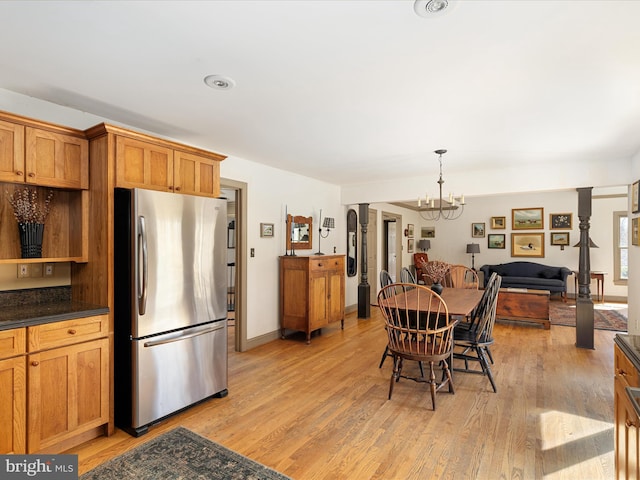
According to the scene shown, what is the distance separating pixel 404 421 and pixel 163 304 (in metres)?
2.03

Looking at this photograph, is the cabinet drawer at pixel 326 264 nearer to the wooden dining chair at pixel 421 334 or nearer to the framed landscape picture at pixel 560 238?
the wooden dining chair at pixel 421 334

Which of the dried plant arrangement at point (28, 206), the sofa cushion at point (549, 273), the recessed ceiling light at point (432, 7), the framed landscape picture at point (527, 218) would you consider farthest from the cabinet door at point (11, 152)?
the framed landscape picture at point (527, 218)

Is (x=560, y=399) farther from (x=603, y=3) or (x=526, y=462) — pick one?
(x=603, y=3)

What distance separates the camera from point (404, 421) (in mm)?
2689

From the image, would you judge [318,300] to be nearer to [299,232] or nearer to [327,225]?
[299,232]

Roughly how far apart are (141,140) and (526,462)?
11.3ft

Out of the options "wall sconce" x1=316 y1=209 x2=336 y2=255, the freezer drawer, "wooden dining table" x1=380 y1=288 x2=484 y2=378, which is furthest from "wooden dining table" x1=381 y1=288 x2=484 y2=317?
"wall sconce" x1=316 y1=209 x2=336 y2=255

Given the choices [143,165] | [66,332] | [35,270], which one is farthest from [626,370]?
[35,270]

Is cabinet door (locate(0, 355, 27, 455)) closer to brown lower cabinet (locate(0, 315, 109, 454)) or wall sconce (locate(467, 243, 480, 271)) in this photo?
brown lower cabinet (locate(0, 315, 109, 454))

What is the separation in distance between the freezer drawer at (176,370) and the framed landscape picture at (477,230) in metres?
8.17

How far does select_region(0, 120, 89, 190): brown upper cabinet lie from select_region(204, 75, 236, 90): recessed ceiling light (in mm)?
1111

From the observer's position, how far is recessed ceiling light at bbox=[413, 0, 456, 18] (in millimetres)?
1507

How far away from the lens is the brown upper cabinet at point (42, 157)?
7.31 feet

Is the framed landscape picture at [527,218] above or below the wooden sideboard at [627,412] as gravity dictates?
above
